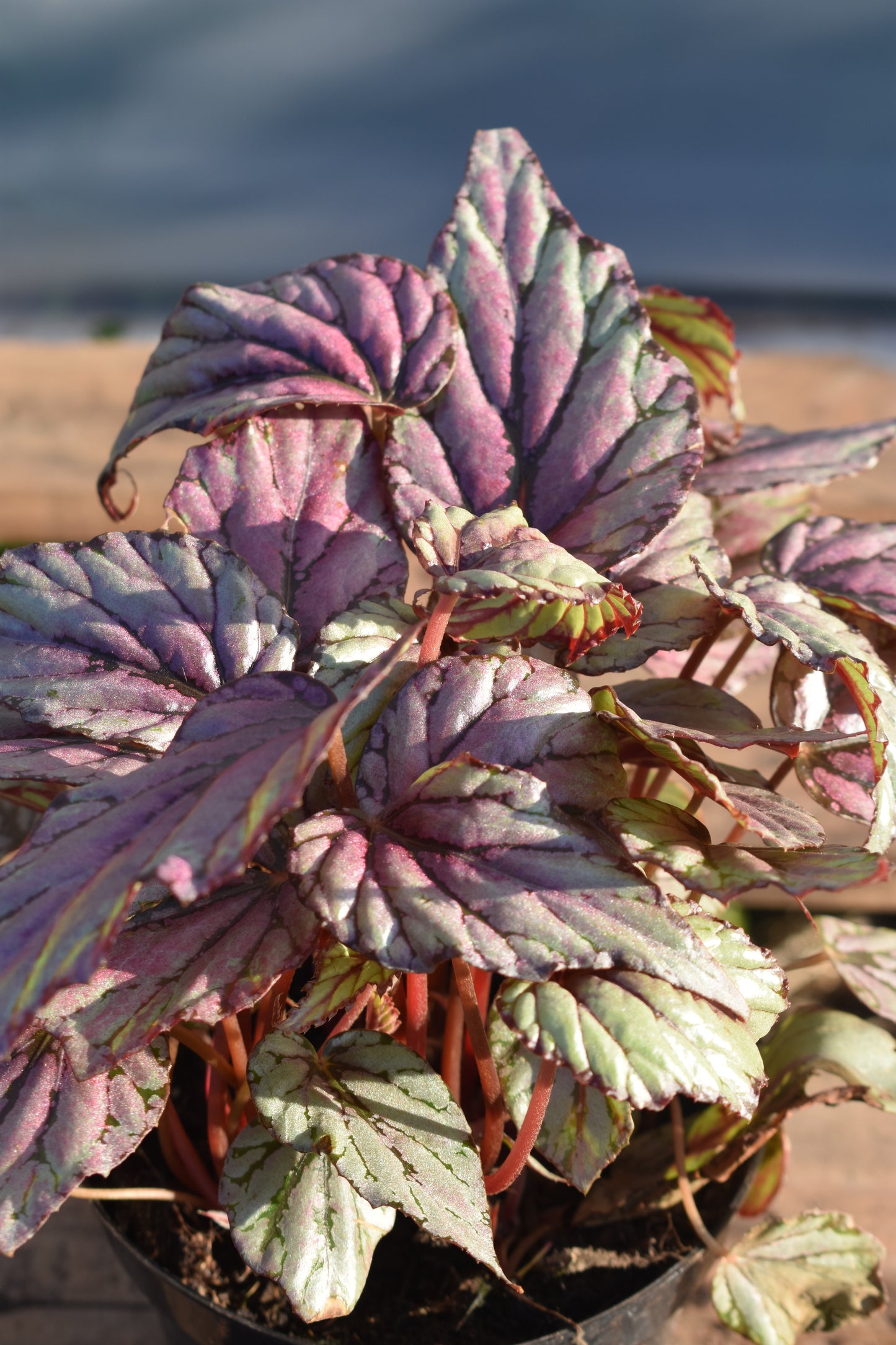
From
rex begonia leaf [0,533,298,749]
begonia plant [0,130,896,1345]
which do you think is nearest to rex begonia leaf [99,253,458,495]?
begonia plant [0,130,896,1345]

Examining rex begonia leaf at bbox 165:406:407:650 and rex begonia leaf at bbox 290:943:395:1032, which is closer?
rex begonia leaf at bbox 290:943:395:1032

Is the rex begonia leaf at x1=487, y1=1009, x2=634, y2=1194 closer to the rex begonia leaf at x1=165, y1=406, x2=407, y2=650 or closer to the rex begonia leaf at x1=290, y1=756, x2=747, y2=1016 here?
the rex begonia leaf at x1=290, y1=756, x2=747, y2=1016

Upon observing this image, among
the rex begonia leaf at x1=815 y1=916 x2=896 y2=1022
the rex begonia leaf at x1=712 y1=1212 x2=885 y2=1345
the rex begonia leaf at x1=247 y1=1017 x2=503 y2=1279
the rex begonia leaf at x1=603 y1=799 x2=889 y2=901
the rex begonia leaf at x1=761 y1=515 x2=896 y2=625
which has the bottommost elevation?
the rex begonia leaf at x1=712 y1=1212 x2=885 y2=1345

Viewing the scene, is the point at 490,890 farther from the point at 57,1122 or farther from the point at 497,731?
the point at 57,1122

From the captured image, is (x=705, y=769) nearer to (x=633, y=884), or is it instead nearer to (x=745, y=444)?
(x=633, y=884)

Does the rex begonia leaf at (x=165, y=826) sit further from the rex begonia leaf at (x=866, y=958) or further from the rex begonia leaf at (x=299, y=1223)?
the rex begonia leaf at (x=866, y=958)

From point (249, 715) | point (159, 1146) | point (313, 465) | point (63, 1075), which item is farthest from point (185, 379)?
point (159, 1146)

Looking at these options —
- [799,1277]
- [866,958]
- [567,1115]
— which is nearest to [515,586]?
[567,1115]
